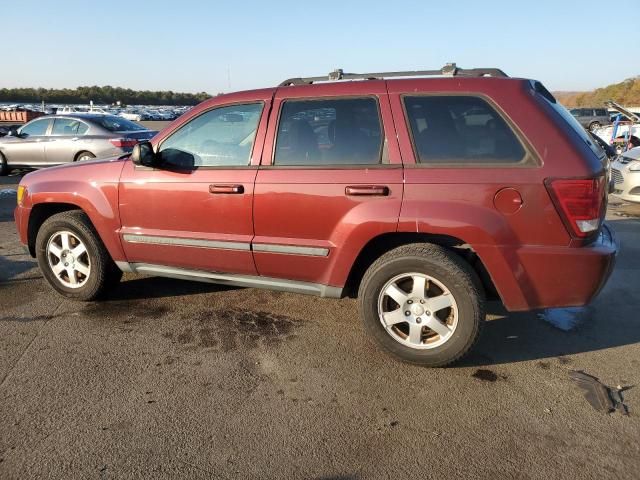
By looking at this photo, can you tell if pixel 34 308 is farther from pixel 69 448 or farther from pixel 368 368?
pixel 368 368

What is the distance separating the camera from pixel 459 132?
3092 mm

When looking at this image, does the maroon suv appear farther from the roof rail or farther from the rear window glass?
the rear window glass

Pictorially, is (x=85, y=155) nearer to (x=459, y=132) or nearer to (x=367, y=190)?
(x=367, y=190)

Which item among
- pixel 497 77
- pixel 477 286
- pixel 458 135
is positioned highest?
pixel 497 77

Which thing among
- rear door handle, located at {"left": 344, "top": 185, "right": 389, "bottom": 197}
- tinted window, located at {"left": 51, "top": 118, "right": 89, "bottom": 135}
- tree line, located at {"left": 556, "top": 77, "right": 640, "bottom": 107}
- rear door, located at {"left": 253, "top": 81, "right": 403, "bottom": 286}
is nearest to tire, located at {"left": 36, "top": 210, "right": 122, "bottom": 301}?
rear door, located at {"left": 253, "top": 81, "right": 403, "bottom": 286}

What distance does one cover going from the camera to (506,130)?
2967 mm

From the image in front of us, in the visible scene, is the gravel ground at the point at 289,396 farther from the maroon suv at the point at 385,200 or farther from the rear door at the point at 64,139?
the rear door at the point at 64,139

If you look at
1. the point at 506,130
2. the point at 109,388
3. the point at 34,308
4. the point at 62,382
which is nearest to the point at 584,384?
the point at 506,130

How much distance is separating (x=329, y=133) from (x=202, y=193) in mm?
1051

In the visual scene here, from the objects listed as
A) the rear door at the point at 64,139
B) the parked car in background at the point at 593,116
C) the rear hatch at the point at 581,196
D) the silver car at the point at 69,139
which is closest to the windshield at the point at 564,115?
the rear hatch at the point at 581,196

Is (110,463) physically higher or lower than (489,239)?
lower

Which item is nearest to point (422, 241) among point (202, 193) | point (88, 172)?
point (202, 193)

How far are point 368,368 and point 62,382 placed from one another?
195 centimetres

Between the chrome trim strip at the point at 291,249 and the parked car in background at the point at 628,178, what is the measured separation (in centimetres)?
676
